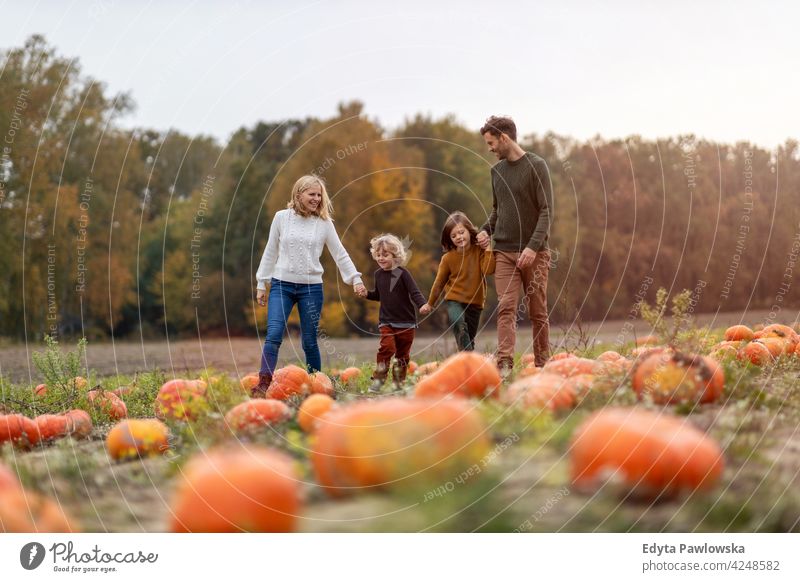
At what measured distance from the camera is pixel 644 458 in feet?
9.02

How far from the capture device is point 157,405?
5.37 metres

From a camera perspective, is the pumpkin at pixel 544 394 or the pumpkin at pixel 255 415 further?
the pumpkin at pixel 255 415

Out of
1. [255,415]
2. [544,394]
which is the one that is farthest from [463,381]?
[255,415]

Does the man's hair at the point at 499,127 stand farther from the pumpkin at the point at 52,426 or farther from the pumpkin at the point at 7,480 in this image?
the pumpkin at the point at 7,480

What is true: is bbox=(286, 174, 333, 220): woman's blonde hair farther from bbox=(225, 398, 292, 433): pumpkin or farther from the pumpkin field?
bbox=(225, 398, 292, 433): pumpkin

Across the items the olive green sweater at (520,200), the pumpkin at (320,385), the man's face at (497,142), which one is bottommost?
the pumpkin at (320,385)

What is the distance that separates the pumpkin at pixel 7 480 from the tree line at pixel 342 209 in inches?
49.1

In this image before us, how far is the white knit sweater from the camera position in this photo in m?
7.14

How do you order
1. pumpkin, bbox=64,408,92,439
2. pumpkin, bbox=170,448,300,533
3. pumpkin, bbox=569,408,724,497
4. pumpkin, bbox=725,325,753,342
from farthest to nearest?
pumpkin, bbox=725,325,753,342
pumpkin, bbox=64,408,92,439
pumpkin, bbox=569,408,724,497
pumpkin, bbox=170,448,300,533

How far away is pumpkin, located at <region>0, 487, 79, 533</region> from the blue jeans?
3.71 metres

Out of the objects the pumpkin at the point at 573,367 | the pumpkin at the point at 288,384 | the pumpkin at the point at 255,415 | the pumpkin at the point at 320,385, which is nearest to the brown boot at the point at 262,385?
the pumpkin at the point at 288,384

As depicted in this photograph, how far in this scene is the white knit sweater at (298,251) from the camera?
7.14 metres

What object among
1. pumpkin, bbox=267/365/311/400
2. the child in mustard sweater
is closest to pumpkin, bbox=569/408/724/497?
pumpkin, bbox=267/365/311/400
